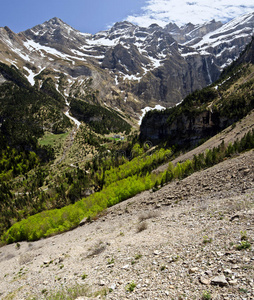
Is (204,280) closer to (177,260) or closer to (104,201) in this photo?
(177,260)

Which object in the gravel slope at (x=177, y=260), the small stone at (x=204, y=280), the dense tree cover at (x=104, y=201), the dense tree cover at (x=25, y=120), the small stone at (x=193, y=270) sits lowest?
the dense tree cover at (x=104, y=201)

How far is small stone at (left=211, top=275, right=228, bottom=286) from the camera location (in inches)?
305

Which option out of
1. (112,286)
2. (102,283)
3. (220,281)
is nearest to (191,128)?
(102,283)

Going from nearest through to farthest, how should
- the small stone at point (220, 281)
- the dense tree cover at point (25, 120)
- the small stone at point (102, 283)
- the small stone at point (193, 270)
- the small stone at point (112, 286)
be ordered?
the small stone at point (220, 281)
the small stone at point (193, 270)
the small stone at point (112, 286)
the small stone at point (102, 283)
the dense tree cover at point (25, 120)

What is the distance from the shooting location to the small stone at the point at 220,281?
25.4 ft

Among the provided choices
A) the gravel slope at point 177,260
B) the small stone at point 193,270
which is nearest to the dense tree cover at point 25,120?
the gravel slope at point 177,260

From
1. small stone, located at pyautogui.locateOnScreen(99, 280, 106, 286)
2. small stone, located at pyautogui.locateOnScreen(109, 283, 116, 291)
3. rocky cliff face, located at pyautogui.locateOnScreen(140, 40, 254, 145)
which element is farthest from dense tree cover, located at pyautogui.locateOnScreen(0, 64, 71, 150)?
small stone, located at pyautogui.locateOnScreen(109, 283, 116, 291)

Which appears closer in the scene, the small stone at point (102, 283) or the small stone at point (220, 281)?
the small stone at point (220, 281)

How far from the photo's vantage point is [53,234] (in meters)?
44.8

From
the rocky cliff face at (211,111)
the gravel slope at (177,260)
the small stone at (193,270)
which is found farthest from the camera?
the rocky cliff face at (211,111)

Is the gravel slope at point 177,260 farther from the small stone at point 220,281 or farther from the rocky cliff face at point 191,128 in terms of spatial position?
the rocky cliff face at point 191,128

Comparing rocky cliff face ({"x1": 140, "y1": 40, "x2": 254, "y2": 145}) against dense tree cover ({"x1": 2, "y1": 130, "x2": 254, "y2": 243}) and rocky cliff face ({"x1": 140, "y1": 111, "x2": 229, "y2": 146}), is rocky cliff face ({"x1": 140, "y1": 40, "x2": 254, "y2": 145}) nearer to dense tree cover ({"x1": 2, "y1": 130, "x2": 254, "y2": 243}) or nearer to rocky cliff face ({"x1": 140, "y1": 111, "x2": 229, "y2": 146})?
rocky cliff face ({"x1": 140, "y1": 111, "x2": 229, "y2": 146})

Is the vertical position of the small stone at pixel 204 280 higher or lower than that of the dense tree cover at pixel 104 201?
higher

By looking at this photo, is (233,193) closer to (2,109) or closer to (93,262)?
(93,262)
